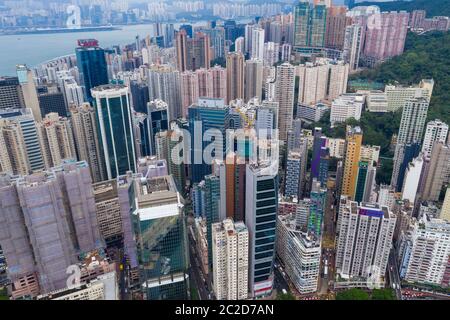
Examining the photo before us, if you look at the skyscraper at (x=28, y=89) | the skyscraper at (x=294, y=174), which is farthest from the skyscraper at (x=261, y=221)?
the skyscraper at (x=28, y=89)

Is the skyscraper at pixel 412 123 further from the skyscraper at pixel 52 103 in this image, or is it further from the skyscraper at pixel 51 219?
the skyscraper at pixel 52 103

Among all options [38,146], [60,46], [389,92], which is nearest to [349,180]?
[389,92]

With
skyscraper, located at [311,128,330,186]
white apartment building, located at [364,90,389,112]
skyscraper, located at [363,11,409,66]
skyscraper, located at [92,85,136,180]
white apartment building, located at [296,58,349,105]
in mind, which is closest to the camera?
skyscraper, located at [311,128,330,186]

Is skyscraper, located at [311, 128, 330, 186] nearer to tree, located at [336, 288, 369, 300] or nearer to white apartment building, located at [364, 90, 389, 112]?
tree, located at [336, 288, 369, 300]

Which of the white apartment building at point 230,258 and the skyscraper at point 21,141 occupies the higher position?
the skyscraper at point 21,141

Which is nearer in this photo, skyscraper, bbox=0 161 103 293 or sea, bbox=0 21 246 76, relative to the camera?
skyscraper, bbox=0 161 103 293

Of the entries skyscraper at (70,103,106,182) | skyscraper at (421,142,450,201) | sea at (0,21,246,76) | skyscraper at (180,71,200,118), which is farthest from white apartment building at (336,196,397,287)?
sea at (0,21,246,76)

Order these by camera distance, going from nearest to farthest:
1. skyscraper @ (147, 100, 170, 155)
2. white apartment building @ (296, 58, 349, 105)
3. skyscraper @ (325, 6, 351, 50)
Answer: skyscraper @ (147, 100, 170, 155), white apartment building @ (296, 58, 349, 105), skyscraper @ (325, 6, 351, 50)
